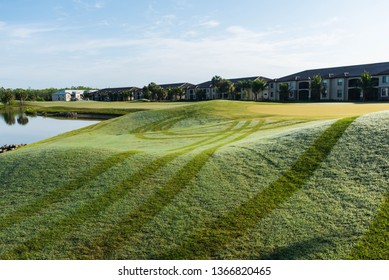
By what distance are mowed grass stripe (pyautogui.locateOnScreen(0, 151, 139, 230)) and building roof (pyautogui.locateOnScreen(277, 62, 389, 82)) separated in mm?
87216

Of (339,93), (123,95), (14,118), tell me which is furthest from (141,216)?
(123,95)

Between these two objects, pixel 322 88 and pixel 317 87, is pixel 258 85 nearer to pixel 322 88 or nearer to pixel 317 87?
pixel 317 87

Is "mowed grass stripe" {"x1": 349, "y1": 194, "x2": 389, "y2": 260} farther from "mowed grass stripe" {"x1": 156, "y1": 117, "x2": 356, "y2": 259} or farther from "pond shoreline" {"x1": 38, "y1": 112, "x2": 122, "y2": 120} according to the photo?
"pond shoreline" {"x1": 38, "y1": 112, "x2": 122, "y2": 120}

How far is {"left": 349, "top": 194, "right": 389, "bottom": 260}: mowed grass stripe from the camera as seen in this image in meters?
9.25

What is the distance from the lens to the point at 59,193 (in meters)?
14.0

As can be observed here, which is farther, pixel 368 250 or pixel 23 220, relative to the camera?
pixel 23 220

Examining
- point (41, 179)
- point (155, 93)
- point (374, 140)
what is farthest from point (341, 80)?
point (41, 179)

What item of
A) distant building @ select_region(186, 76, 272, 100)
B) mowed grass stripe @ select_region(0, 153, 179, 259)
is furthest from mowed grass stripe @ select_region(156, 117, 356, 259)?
distant building @ select_region(186, 76, 272, 100)

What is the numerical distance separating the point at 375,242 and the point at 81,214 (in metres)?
9.85

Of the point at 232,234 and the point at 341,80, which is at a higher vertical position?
the point at 341,80

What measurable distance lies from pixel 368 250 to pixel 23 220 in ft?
38.2

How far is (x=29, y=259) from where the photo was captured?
34.1ft
